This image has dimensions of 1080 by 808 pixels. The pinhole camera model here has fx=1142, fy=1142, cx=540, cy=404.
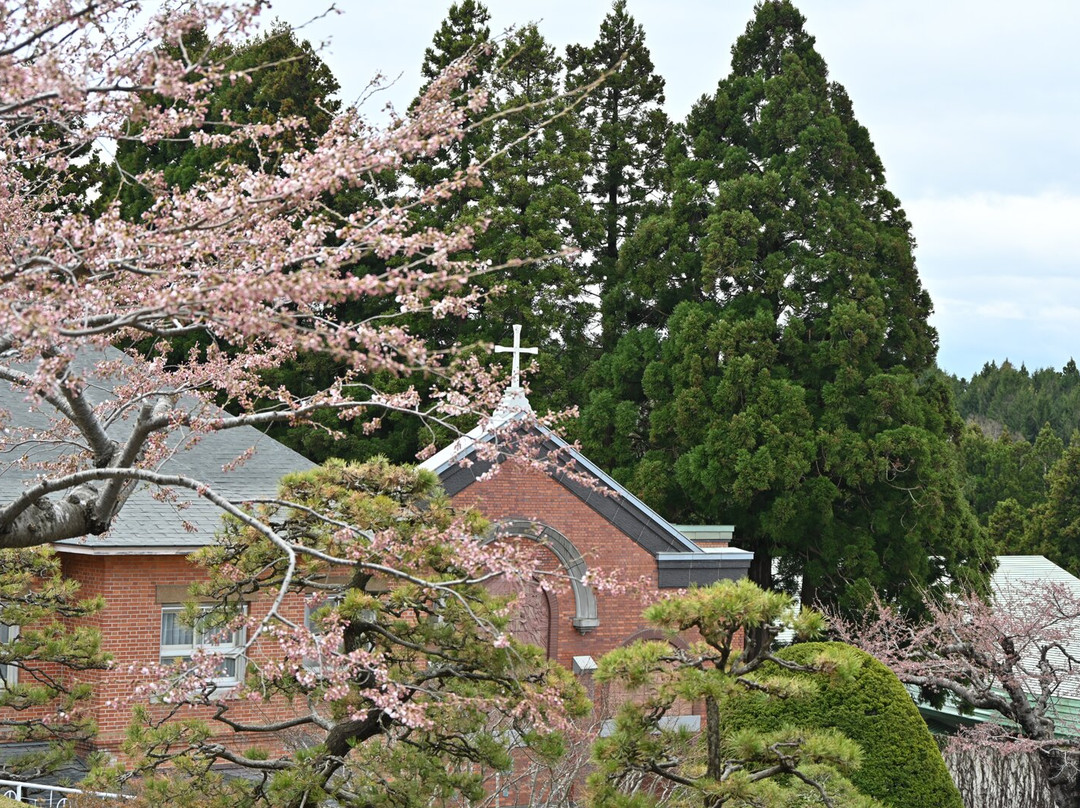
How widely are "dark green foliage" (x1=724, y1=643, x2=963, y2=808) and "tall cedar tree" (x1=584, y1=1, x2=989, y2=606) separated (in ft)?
37.4

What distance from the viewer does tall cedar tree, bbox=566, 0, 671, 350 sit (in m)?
33.1

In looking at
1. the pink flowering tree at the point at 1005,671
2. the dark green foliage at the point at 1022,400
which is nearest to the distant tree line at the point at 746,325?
the pink flowering tree at the point at 1005,671

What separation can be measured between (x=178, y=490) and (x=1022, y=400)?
5953cm

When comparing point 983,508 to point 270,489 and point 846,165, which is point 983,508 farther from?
point 270,489

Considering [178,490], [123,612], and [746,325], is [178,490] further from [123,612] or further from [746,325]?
[746,325]

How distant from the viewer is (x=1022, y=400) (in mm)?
66125

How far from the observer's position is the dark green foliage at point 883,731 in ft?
42.2

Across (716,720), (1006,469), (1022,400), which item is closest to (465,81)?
(716,720)

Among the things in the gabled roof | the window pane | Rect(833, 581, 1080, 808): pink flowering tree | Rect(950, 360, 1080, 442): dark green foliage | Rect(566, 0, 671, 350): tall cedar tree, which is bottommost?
Rect(833, 581, 1080, 808): pink flowering tree

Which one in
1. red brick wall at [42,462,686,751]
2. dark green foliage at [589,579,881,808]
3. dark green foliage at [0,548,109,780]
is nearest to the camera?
dark green foliage at [589,579,881,808]

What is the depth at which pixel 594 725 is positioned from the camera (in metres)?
13.0

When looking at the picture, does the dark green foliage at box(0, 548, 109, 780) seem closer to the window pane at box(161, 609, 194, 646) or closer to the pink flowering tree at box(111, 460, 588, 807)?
the pink flowering tree at box(111, 460, 588, 807)

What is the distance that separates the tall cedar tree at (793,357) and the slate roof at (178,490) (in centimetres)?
1047

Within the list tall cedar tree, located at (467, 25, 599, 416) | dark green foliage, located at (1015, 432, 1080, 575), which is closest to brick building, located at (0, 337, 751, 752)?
tall cedar tree, located at (467, 25, 599, 416)
